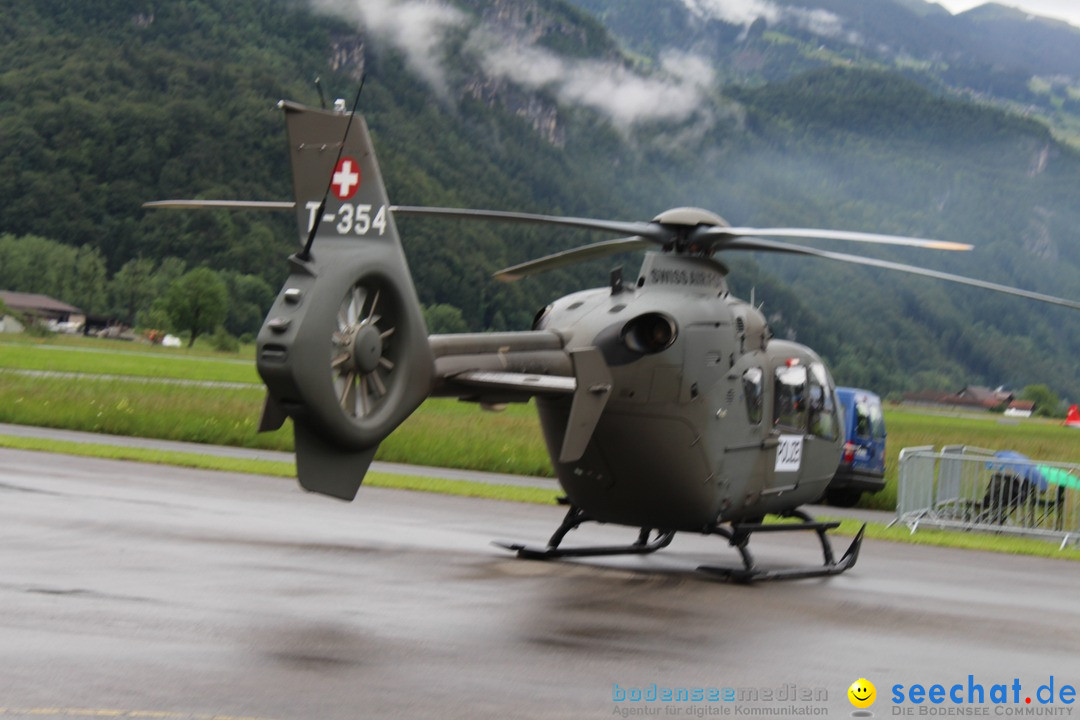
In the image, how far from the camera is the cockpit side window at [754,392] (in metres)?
14.4

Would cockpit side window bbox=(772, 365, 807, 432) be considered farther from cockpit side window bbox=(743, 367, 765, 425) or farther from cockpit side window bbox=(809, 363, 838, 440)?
cockpit side window bbox=(743, 367, 765, 425)

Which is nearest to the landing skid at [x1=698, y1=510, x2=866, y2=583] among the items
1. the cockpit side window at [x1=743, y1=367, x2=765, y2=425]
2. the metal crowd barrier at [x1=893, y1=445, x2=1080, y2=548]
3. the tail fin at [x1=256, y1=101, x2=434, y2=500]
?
the cockpit side window at [x1=743, y1=367, x2=765, y2=425]

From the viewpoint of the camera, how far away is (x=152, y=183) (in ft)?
488

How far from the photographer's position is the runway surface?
8.06 m

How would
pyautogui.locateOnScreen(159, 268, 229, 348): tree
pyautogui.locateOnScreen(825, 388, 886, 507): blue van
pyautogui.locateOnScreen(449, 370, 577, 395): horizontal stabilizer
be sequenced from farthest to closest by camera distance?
pyautogui.locateOnScreen(159, 268, 229, 348): tree < pyautogui.locateOnScreen(825, 388, 886, 507): blue van < pyautogui.locateOnScreen(449, 370, 577, 395): horizontal stabilizer

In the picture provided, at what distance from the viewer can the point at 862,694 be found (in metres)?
9.04

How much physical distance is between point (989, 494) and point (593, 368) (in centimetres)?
1255

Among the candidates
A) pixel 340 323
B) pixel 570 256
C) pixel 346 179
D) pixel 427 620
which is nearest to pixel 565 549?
pixel 570 256

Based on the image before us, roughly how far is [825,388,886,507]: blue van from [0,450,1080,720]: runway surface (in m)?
9.74

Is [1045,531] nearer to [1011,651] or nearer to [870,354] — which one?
[1011,651]

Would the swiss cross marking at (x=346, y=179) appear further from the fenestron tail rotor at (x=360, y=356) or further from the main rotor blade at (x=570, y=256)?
the main rotor blade at (x=570, y=256)

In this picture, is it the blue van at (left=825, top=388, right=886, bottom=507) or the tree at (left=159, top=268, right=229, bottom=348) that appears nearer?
the blue van at (left=825, top=388, right=886, bottom=507)

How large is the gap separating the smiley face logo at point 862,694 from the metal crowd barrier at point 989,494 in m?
13.1

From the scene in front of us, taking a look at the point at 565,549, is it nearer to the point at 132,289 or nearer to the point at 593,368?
the point at 593,368
